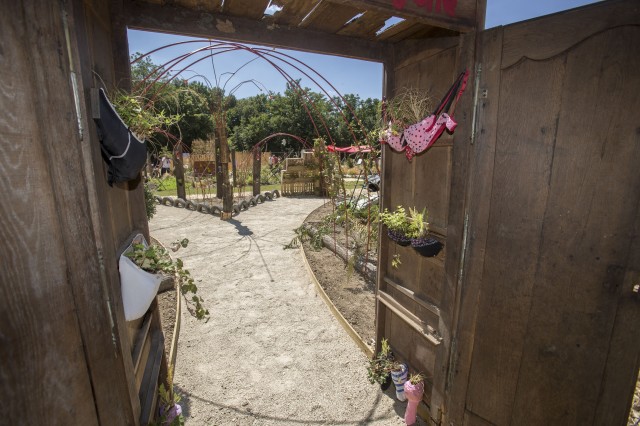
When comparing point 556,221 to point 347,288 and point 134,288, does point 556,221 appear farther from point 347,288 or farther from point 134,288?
point 347,288

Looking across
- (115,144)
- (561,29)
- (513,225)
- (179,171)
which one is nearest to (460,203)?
(513,225)

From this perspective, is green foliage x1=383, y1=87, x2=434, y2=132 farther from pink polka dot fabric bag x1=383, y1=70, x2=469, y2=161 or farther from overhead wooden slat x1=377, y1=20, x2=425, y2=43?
overhead wooden slat x1=377, y1=20, x2=425, y2=43

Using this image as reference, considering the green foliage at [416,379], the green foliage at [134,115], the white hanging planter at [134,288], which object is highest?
the green foliage at [134,115]

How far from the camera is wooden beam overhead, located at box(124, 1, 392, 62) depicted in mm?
2156

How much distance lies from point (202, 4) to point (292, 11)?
625 millimetres

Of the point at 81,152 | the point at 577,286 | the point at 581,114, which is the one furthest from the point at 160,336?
the point at 581,114

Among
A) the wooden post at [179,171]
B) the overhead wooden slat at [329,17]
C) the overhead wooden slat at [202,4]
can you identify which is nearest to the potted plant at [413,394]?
the overhead wooden slat at [329,17]

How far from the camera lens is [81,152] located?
1.41 meters

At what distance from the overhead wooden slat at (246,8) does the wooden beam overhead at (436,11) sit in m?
0.62

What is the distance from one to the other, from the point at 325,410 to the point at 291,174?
12.4 metres

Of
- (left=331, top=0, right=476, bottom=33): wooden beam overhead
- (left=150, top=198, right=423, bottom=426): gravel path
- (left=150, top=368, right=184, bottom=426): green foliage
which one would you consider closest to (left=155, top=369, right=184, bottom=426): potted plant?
(left=150, top=368, right=184, bottom=426): green foliage

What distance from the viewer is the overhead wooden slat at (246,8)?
211 centimetres

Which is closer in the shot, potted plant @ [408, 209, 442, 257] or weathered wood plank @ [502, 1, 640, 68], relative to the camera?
weathered wood plank @ [502, 1, 640, 68]

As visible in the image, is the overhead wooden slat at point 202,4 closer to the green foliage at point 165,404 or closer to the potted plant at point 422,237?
the potted plant at point 422,237
